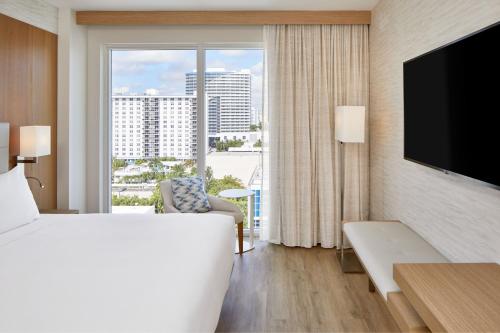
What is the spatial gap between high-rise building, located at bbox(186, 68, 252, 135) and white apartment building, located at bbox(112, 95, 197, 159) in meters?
0.24

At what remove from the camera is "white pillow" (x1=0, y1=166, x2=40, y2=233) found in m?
2.37

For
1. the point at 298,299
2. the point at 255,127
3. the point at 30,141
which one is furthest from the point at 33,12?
the point at 298,299

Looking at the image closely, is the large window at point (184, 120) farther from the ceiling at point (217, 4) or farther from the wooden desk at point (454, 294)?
the wooden desk at point (454, 294)

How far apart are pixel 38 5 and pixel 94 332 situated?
3.59 metres

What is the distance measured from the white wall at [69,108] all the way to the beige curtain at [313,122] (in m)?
2.12

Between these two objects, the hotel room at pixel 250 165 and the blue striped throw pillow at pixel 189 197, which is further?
the blue striped throw pillow at pixel 189 197

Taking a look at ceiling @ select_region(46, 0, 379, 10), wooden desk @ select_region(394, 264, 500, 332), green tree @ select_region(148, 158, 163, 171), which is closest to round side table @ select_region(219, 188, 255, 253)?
green tree @ select_region(148, 158, 163, 171)

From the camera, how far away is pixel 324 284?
302cm

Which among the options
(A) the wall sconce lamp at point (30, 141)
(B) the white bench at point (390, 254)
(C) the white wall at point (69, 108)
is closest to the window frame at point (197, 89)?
(C) the white wall at point (69, 108)

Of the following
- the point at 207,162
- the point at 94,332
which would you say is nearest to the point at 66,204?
the point at 207,162

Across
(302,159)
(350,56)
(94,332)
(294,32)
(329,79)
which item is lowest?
(94,332)

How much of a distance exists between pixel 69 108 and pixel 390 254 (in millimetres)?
3477

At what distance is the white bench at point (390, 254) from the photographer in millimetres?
1673

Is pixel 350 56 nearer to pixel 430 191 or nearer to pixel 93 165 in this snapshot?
pixel 430 191
